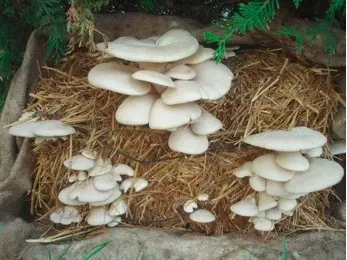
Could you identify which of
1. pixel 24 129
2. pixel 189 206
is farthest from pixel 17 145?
pixel 189 206

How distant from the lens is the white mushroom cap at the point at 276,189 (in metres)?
1.68

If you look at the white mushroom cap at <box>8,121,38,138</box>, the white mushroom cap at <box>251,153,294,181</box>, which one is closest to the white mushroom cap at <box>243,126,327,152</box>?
the white mushroom cap at <box>251,153,294,181</box>

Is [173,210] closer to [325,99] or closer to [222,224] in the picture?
[222,224]

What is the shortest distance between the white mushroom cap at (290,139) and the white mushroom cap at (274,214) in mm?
341

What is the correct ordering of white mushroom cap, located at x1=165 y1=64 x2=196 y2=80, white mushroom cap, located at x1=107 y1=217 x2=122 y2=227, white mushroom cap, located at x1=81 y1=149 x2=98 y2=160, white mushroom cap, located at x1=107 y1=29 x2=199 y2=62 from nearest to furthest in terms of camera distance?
1. white mushroom cap, located at x1=107 y1=29 x2=199 y2=62
2. white mushroom cap, located at x1=165 y1=64 x2=196 y2=80
3. white mushroom cap, located at x1=81 y1=149 x2=98 y2=160
4. white mushroom cap, located at x1=107 y1=217 x2=122 y2=227

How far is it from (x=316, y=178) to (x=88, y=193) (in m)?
0.94

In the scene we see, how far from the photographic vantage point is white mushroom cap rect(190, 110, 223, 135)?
1693 mm

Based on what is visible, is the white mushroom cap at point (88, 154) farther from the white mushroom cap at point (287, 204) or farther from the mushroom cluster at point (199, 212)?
the white mushroom cap at point (287, 204)

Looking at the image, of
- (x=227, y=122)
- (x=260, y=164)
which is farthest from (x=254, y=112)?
(x=260, y=164)

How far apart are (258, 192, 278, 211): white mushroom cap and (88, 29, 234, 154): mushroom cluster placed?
0.33 meters

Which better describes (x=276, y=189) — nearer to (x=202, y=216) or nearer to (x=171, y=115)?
(x=202, y=216)

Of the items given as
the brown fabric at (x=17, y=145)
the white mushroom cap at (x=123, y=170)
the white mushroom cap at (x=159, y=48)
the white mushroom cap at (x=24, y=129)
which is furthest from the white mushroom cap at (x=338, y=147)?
the brown fabric at (x=17, y=145)

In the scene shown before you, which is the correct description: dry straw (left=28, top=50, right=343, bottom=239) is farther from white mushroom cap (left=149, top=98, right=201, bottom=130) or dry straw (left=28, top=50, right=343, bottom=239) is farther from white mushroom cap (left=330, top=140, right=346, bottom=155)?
white mushroom cap (left=149, top=98, right=201, bottom=130)

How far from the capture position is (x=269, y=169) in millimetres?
1654
